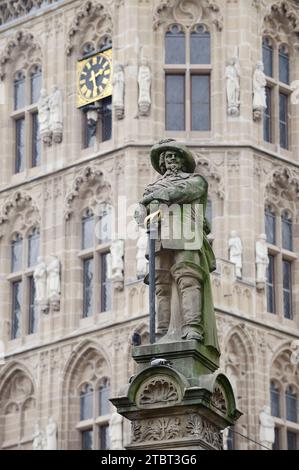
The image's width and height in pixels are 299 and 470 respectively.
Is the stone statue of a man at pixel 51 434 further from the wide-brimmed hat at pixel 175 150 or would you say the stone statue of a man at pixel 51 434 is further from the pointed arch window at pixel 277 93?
the wide-brimmed hat at pixel 175 150

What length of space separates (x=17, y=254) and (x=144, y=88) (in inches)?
204

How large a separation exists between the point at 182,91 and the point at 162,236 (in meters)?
24.8

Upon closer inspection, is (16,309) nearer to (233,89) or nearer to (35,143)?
(35,143)

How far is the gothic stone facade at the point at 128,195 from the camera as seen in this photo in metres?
37.7

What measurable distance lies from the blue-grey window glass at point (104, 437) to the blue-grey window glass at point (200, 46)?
8328 mm

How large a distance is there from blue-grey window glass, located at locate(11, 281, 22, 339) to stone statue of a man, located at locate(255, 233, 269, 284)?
19.4 ft

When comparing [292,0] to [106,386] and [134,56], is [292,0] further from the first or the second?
[106,386]

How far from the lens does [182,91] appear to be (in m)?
39.8

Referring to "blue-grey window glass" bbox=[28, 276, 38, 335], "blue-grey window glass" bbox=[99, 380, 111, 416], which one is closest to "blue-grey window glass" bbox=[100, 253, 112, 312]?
"blue-grey window glass" bbox=[99, 380, 111, 416]

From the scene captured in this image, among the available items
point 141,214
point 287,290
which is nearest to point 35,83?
point 287,290

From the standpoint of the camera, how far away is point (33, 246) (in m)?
41.1

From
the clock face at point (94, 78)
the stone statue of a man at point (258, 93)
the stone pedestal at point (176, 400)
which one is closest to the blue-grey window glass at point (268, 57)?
the stone statue of a man at point (258, 93)

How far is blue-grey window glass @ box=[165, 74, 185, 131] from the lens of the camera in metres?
39.6
